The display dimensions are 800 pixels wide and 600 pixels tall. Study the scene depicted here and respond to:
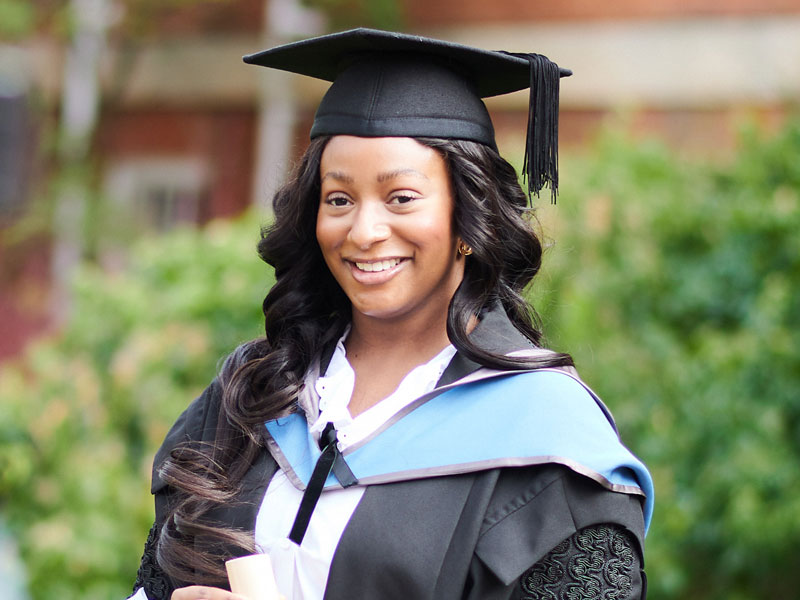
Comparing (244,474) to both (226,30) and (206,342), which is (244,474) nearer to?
(206,342)

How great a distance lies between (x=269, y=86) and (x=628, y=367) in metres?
6.03

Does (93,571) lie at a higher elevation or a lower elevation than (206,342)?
lower

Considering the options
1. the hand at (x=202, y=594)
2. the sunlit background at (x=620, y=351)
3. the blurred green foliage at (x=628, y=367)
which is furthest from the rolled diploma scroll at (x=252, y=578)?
the blurred green foliage at (x=628, y=367)

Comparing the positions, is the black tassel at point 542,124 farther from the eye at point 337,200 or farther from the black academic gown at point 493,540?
the black academic gown at point 493,540

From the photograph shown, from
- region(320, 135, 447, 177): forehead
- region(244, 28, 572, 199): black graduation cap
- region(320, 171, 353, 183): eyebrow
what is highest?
region(244, 28, 572, 199): black graduation cap

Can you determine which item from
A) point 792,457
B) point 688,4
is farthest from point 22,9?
point 792,457

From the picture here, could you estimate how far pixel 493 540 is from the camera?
6.10 ft

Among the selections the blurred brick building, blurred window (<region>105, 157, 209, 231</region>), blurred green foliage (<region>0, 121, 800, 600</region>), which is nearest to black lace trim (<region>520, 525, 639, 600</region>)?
blurred green foliage (<region>0, 121, 800, 600</region>)

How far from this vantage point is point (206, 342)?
4.81 metres

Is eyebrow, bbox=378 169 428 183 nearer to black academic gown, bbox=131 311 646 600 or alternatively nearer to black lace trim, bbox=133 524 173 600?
black academic gown, bbox=131 311 646 600

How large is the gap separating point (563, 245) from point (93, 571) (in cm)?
236

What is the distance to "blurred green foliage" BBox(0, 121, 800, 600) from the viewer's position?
4.02 metres

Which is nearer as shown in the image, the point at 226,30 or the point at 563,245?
the point at 563,245

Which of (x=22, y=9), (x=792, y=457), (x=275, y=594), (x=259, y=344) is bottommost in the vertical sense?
(x=792, y=457)
